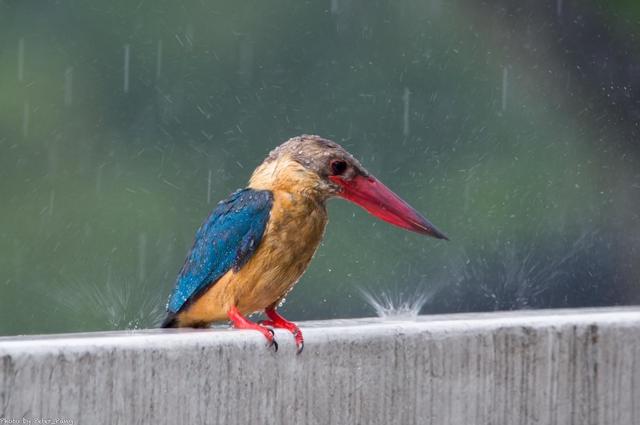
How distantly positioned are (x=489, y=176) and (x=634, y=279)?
1.43 m

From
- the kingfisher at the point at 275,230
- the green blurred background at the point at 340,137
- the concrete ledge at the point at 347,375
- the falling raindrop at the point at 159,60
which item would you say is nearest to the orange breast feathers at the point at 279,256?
the kingfisher at the point at 275,230

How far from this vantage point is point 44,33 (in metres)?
7.20

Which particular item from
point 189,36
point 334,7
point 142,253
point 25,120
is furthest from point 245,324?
point 334,7

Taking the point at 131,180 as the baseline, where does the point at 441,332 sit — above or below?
below

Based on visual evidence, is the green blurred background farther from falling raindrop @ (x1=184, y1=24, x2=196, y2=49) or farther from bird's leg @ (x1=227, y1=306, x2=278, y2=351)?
bird's leg @ (x1=227, y1=306, x2=278, y2=351)

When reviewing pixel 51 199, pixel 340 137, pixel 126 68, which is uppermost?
pixel 126 68

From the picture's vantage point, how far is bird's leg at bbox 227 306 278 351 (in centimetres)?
213

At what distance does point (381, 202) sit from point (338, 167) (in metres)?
0.14

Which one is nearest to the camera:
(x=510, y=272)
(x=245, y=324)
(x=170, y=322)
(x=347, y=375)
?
(x=347, y=375)

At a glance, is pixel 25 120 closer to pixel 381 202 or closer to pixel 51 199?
pixel 51 199

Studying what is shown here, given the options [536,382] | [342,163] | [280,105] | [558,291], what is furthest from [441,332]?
[558,291]

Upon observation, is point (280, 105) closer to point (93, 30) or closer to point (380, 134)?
point (380, 134)

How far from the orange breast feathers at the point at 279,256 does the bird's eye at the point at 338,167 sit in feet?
0.23

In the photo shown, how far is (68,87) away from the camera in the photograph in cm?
716
